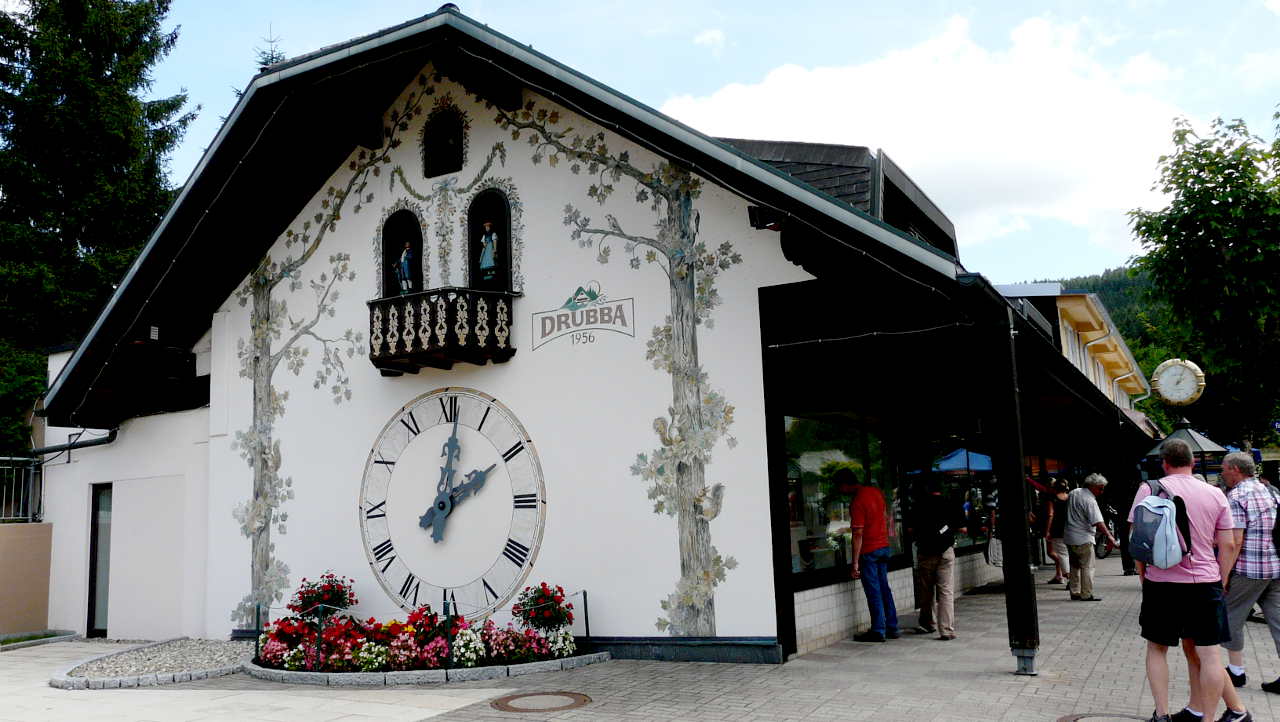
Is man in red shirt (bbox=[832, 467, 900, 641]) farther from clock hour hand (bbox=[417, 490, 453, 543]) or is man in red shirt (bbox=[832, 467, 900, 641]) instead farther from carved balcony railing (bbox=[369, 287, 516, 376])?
Answer: clock hour hand (bbox=[417, 490, 453, 543])

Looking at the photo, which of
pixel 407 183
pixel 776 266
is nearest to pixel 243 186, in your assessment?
pixel 407 183

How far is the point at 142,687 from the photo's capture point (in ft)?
32.8

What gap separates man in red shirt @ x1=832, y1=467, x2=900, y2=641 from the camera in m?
10.3

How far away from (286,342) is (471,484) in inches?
143

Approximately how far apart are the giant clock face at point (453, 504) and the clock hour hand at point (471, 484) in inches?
0.4

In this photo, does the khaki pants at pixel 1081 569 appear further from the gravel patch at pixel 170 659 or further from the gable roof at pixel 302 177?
the gravel patch at pixel 170 659

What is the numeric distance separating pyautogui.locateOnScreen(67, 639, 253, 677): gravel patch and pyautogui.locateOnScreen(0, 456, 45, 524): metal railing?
15.6 ft

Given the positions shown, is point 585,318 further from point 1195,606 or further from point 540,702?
point 1195,606

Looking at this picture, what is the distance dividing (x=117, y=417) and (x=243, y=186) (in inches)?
180

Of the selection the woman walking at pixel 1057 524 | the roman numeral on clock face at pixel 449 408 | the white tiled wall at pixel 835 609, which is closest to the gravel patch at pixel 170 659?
the roman numeral on clock face at pixel 449 408

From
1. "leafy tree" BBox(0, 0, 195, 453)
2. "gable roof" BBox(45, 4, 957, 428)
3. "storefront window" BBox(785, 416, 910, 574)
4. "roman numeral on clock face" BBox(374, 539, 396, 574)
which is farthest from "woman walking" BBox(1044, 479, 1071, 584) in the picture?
"leafy tree" BBox(0, 0, 195, 453)

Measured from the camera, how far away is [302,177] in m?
13.2

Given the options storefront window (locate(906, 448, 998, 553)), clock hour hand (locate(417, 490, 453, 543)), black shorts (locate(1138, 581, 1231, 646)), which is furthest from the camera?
storefront window (locate(906, 448, 998, 553))

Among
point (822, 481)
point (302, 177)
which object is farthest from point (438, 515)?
point (302, 177)
